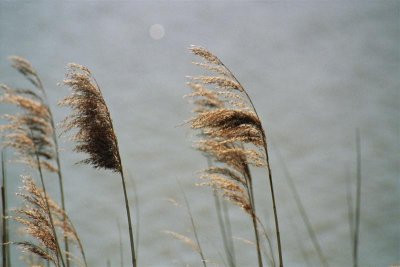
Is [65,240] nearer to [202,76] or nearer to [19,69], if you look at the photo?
[19,69]

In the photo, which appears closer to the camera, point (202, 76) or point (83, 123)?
point (202, 76)

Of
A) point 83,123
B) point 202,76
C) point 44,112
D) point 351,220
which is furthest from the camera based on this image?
point 44,112

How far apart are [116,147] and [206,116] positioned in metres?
0.66

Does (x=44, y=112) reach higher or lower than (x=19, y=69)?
lower

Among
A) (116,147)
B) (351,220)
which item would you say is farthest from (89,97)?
(351,220)

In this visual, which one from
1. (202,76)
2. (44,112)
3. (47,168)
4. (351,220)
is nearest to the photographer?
(351,220)

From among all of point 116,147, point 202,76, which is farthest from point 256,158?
point 116,147

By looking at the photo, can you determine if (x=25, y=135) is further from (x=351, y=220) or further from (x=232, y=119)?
(x=351, y=220)

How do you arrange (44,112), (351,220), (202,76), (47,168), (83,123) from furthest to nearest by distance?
(47,168)
(44,112)
(83,123)
(202,76)
(351,220)

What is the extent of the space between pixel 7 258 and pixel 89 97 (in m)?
1.27

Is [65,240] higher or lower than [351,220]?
higher

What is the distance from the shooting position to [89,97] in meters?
3.54

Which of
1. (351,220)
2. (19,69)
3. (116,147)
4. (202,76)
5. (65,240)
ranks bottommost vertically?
(351,220)

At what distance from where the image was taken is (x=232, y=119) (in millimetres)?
3369
